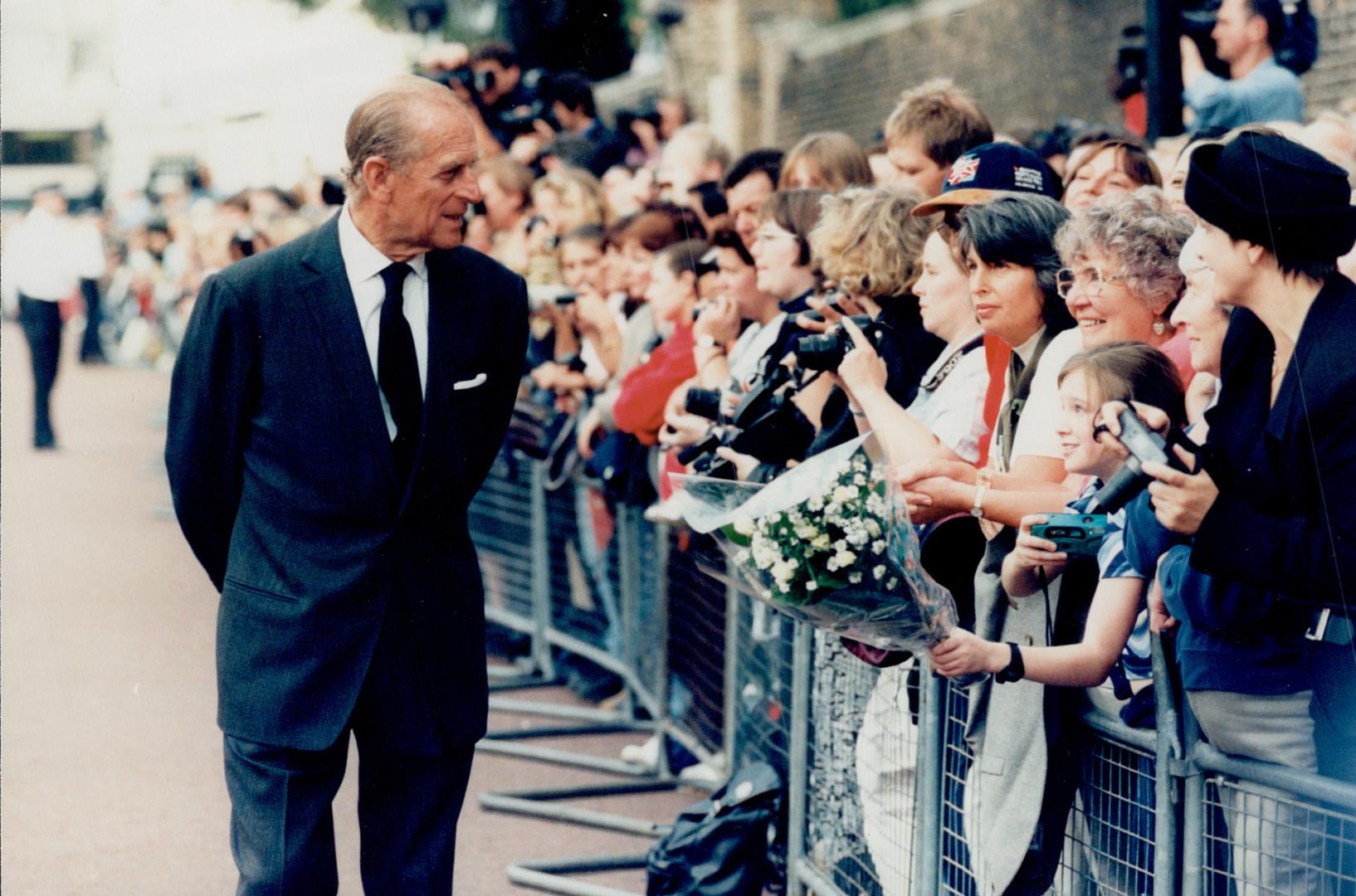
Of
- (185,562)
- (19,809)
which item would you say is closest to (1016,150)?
(19,809)

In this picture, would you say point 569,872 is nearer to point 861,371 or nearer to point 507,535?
point 861,371

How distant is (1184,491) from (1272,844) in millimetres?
637

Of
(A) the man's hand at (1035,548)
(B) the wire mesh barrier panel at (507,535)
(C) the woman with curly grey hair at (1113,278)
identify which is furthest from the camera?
(B) the wire mesh barrier panel at (507,535)

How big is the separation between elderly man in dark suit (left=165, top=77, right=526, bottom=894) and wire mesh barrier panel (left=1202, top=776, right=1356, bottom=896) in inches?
66.4

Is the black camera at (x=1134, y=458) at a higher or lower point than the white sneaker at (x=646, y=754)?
higher

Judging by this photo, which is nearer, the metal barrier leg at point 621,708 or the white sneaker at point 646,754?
the metal barrier leg at point 621,708

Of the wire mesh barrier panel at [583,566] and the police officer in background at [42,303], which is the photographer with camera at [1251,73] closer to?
the wire mesh barrier panel at [583,566]

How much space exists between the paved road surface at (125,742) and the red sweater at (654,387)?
4.77ft

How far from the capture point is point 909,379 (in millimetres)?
4867

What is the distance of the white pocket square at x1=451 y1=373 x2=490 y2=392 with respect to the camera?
4.07 metres

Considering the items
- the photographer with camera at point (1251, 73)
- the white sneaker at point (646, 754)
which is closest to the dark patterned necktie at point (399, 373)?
the white sneaker at point (646, 754)

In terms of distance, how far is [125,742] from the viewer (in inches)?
303

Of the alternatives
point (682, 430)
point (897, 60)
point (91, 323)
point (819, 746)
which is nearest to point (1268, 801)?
point (819, 746)

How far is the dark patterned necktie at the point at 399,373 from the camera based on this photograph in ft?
13.0
